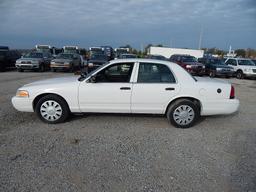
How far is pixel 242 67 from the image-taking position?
20.0 m

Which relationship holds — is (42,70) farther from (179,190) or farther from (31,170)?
(179,190)

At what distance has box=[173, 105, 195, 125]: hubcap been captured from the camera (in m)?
5.20

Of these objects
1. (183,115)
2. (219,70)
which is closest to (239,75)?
(219,70)

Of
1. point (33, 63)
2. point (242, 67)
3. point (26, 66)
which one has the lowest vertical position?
point (26, 66)

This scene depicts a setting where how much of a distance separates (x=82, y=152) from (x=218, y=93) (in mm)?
3318

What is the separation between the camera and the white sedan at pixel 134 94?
16.7 feet

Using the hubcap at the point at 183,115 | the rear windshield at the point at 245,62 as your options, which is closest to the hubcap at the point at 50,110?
the hubcap at the point at 183,115

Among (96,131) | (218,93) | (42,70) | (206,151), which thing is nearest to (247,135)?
(218,93)

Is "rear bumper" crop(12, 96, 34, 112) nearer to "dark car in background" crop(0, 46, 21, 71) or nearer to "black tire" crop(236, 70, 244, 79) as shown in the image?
"dark car in background" crop(0, 46, 21, 71)

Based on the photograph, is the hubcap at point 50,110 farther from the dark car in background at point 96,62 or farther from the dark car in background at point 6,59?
the dark car in background at point 6,59

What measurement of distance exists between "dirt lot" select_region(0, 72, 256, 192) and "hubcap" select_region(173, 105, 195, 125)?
0.69 ft

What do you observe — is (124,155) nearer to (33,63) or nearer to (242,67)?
(33,63)

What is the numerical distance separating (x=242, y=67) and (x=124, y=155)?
63.9 feet

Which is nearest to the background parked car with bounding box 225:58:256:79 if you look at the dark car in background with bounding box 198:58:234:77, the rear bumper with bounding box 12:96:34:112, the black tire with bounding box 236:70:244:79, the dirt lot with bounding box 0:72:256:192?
the black tire with bounding box 236:70:244:79
